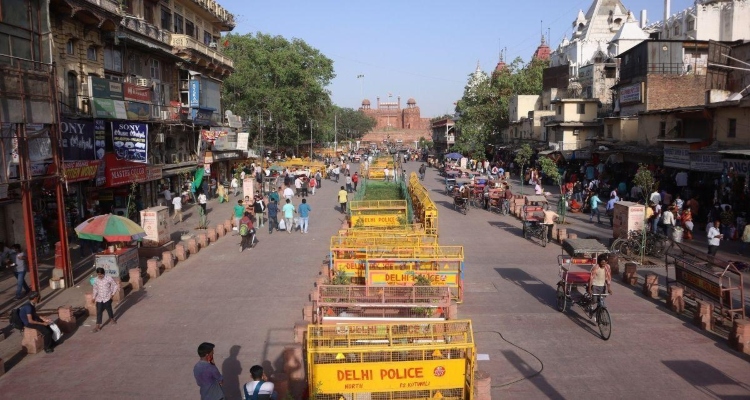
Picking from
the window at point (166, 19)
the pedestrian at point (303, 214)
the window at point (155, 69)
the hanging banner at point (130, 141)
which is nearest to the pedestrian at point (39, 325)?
the pedestrian at point (303, 214)

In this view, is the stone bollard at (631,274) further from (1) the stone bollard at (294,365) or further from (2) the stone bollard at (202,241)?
(2) the stone bollard at (202,241)

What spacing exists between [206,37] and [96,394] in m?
35.7

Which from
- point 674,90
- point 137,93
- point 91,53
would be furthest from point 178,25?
point 674,90

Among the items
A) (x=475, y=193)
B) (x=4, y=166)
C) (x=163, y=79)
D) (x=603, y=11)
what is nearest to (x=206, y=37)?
(x=163, y=79)

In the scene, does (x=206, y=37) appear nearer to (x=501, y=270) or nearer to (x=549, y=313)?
(x=501, y=270)

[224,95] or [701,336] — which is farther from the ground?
[224,95]

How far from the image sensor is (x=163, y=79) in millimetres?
31984

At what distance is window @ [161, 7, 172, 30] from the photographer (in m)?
31.8

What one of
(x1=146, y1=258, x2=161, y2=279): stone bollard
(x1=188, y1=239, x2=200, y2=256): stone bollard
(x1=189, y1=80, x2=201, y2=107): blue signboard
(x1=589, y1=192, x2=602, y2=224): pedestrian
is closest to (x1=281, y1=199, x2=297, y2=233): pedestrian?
(x1=188, y1=239, x2=200, y2=256): stone bollard

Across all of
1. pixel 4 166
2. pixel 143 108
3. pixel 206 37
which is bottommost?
pixel 4 166

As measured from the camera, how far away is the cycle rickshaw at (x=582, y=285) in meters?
→ 10.4

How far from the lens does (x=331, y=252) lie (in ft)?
42.6

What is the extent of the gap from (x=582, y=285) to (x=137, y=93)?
1998 cm

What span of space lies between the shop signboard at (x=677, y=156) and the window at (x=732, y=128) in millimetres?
1587
